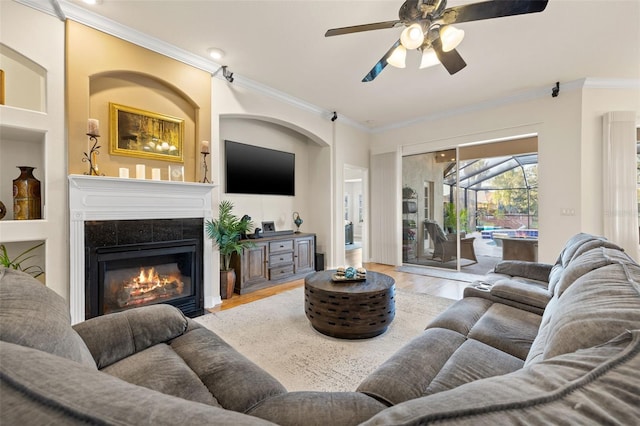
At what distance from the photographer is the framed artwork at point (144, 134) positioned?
2.79 meters

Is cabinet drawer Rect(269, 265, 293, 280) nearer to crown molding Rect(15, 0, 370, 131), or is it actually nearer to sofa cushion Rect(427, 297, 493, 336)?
crown molding Rect(15, 0, 370, 131)

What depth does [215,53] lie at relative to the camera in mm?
Result: 3135

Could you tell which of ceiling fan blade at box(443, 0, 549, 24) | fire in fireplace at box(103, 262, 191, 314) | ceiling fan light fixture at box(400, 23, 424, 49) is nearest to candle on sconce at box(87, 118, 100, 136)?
fire in fireplace at box(103, 262, 191, 314)

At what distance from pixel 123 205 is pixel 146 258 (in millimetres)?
616

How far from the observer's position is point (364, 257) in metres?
6.15

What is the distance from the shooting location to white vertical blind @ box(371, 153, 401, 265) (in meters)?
5.75

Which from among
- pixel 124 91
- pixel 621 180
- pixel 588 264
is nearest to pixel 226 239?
pixel 124 91

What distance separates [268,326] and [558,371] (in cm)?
259

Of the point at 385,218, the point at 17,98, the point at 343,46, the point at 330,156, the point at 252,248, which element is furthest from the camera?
the point at 385,218

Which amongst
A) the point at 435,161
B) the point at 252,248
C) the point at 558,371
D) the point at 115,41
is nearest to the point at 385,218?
the point at 435,161

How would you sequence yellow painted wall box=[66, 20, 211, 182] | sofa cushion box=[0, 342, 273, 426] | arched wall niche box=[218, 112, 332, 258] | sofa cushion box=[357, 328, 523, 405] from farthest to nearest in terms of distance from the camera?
arched wall niche box=[218, 112, 332, 258]
yellow painted wall box=[66, 20, 211, 182]
sofa cushion box=[357, 328, 523, 405]
sofa cushion box=[0, 342, 273, 426]

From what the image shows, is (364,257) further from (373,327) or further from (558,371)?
(558,371)

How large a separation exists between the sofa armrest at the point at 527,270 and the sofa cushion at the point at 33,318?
10.9 feet

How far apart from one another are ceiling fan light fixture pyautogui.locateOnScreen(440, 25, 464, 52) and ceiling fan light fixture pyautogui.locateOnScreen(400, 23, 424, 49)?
0.17m
